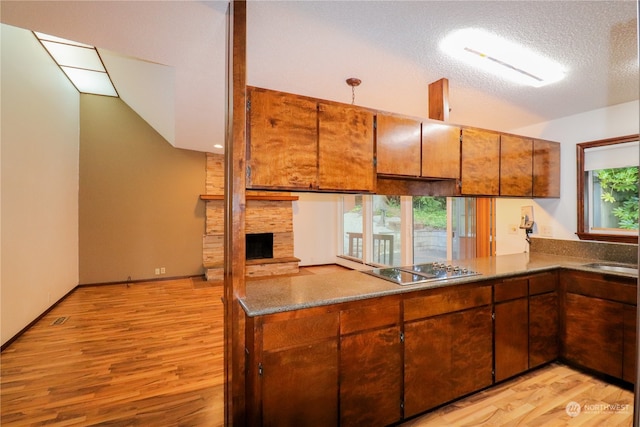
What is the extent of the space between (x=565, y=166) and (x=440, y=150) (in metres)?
1.98

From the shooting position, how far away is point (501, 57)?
2.08 meters

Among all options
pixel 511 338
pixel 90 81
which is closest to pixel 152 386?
pixel 511 338

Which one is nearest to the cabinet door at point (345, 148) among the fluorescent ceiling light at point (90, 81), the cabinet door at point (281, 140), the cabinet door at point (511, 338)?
the cabinet door at point (281, 140)

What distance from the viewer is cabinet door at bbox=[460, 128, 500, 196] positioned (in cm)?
256

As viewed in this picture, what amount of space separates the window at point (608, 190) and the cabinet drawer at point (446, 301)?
6.05 ft

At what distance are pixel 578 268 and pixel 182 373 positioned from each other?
366 centimetres

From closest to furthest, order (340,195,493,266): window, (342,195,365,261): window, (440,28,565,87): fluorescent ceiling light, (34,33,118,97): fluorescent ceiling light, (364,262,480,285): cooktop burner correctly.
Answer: (440,28,565,87): fluorescent ceiling light, (364,262,480,285): cooktop burner, (34,33,118,97): fluorescent ceiling light, (340,195,493,266): window, (342,195,365,261): window

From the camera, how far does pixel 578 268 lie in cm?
256

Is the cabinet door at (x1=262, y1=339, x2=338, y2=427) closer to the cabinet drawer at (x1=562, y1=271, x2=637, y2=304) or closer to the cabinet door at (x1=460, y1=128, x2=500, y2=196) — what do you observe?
the cabinet door at (x1=460, y1=128, x2=500, y2=196)

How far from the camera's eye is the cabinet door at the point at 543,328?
8.14 ft

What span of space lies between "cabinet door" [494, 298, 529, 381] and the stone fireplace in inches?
181

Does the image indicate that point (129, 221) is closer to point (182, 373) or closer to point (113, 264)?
point (113, 264)

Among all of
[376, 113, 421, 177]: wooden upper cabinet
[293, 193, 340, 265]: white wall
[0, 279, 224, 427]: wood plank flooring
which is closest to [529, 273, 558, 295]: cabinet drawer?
[376, 113, 421, 177]: wooden upper cabinet

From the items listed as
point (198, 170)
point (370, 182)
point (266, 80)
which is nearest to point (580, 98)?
point (370, 182)
